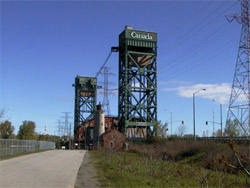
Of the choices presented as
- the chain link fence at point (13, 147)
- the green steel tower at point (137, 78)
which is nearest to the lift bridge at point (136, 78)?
the green steel tower at point (137, 78)

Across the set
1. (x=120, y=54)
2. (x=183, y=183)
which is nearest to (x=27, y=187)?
(x=183, y=183)

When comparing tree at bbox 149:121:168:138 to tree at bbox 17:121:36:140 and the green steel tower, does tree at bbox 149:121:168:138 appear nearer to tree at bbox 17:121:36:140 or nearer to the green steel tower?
the green steel tower

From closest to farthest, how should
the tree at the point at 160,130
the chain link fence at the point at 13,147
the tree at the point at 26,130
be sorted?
the chain link fence at the point at 13,147
the tree at the point at 160,130
the tree at the point at 26,130

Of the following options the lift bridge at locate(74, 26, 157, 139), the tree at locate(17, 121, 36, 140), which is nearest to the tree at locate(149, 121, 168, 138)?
the lift bridge at locate(74, 26, 157, 139)

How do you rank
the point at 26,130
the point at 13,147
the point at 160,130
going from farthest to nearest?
1. the point at 26,130
2. the point at 160,130
3. the point at 13,147

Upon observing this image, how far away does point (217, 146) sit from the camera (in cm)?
3734

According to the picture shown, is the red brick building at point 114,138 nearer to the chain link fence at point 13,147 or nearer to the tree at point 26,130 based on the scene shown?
the chain link fence at point 13,147

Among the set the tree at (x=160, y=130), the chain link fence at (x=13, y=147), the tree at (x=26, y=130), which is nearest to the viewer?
the chain link fence at (x=13, y=147)

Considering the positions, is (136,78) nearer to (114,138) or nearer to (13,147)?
(114,138)

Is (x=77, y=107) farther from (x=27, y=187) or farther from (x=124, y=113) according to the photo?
(x=27, y=187)

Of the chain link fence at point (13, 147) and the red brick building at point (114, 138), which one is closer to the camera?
the chain link fence at point (13, 147)

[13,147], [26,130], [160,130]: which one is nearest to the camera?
[13,147]

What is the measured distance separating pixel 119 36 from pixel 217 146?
187 feet

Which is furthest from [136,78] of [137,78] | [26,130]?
[26,130]
